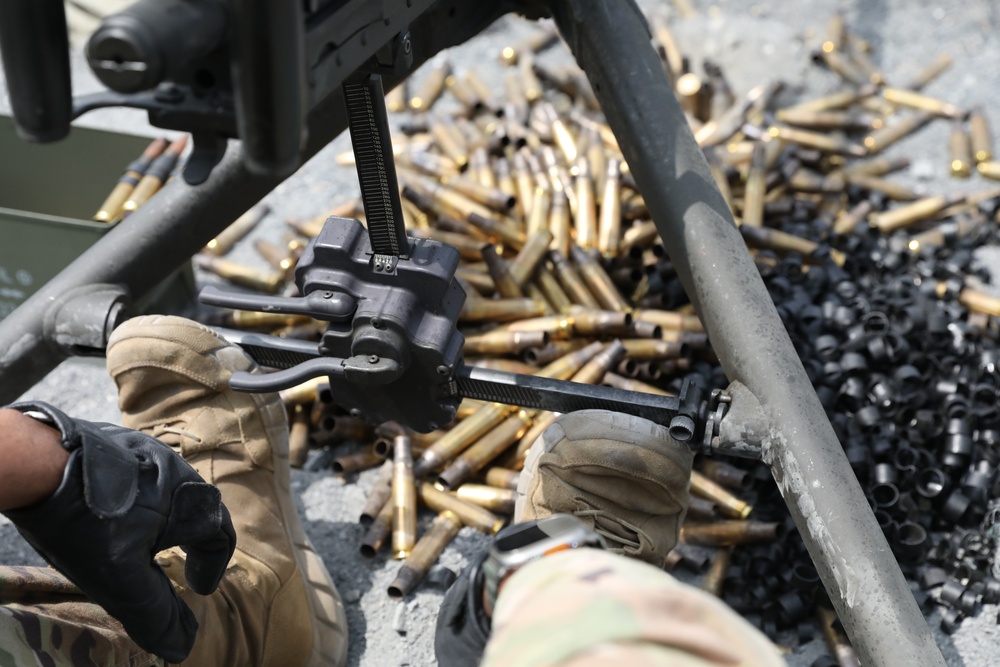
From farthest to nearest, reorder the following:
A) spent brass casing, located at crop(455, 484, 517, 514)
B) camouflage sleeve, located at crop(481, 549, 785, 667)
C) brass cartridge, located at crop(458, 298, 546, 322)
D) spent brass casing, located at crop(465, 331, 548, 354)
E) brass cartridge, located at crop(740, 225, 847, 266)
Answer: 1. brass cartridge, located at crop(740, 225, 847, 266)
2. brass cartridge, located at crop(458, 298, 546, 322)
3. spent brass casing, located at crop(465, 331, 548, 354)
4. spent brass casing, located at crop(455, 484, 517, 514)
5. camouflage sleeve, located at crop(481, 549, 785, 667)

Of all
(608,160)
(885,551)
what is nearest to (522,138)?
(608,160)

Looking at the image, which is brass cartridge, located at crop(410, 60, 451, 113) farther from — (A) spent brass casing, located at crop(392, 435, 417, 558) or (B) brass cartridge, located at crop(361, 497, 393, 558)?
(B) brass cartridge, located at crop(361, 497, 393, 558)

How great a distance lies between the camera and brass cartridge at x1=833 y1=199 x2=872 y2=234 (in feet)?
13.3

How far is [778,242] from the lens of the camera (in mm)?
3836

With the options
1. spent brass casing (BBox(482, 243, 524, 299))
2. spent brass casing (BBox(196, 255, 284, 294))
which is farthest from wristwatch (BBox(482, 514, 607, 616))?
spent brass casing (BBox(196, 255, 284, 294))

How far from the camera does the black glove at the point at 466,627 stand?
1550mm

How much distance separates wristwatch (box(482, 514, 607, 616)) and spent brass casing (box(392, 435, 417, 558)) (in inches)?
61.9

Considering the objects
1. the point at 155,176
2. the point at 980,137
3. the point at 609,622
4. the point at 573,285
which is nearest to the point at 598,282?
the point at 573,285

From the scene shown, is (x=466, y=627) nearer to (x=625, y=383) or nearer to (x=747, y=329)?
(x=747, y=329)

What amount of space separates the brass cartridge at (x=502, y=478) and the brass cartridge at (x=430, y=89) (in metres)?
2.34

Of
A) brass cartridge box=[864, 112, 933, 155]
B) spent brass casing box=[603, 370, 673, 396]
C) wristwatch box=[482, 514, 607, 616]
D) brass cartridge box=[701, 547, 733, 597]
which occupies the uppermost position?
wristwatch box=[482, 514, 607, 616]

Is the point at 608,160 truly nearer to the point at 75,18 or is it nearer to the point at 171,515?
the point at 171,515

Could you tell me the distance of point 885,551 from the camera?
2145mm

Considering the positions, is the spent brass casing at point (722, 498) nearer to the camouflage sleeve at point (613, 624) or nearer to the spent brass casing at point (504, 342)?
the spent brass casing at point (504, 342)
